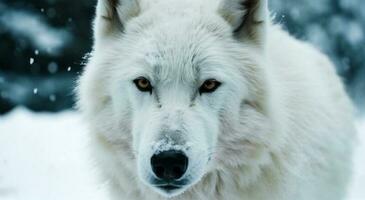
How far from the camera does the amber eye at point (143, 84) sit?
3701 millimetres

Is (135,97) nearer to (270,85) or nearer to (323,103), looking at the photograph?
(270,85)

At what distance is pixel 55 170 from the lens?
818 cm

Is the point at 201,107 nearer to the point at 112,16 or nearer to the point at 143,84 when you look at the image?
the point at 143,84

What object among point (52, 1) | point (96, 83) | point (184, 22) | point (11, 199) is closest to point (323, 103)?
point (184, 22)

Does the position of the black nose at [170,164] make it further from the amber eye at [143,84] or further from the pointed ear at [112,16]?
the pointed ear at [112,16]

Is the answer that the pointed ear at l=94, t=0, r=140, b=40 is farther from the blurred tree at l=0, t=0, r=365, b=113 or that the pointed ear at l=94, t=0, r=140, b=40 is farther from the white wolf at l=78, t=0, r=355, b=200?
the blurred tree at l=0, t=0, r=365, b=113

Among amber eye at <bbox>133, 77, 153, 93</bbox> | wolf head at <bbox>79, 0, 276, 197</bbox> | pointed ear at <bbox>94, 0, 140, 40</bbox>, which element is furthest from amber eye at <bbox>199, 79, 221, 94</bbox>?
pointed ear at <bbox>94, 0, 140, 40</bbox>

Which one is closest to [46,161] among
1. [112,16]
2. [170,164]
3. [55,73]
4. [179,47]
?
[55,73]

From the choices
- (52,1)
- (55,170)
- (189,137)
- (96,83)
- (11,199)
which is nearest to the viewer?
(189,137)

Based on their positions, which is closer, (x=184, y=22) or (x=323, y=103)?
(x=184, y=22)

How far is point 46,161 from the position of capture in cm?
861

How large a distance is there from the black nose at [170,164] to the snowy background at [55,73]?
159 inches

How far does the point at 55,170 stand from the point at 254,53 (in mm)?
4753

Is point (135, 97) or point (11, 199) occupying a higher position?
point (135, 97)
